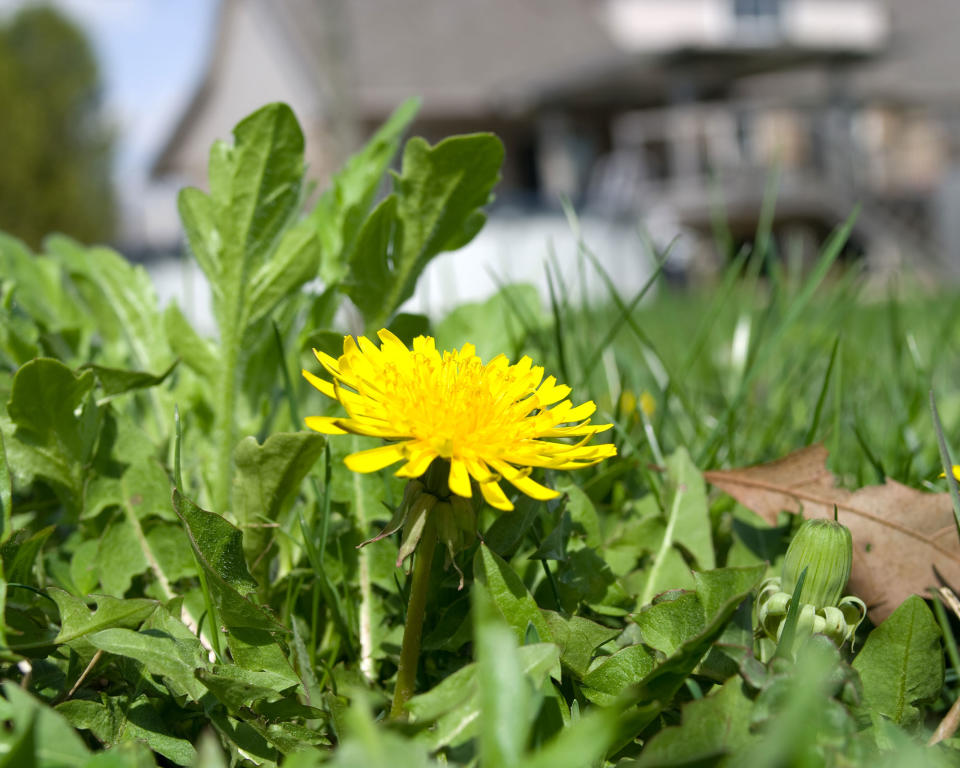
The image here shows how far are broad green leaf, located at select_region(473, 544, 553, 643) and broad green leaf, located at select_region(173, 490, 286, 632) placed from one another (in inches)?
7.1

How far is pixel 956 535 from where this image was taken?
914mm

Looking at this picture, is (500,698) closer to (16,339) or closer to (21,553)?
(21,553)

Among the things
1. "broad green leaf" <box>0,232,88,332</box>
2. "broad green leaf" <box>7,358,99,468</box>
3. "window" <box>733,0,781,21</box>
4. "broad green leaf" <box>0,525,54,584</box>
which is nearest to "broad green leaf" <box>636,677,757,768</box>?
"broad green leaf" <box>0,525,54,584</box>

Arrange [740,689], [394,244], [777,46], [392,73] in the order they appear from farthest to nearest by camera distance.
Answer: [392,73] < [777,46] < [394,244] < [740,689]

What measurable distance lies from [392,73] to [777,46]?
27.1 ft

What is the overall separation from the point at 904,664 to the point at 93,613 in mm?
Answer: 682

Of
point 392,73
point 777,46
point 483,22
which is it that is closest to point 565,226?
point 777,46

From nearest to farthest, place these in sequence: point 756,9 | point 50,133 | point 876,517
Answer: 1. point 876,517
2. point 50,133
3. point 756,9

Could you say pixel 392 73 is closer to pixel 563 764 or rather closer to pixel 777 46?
pixel 777 46

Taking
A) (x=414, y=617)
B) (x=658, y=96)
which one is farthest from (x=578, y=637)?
(x=658, y=96)

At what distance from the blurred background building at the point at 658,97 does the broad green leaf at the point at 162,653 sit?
49.4 feet

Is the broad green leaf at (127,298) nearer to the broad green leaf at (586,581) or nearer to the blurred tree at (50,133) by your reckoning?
the broad green leaf at (586,581)

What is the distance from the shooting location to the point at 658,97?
2269 centimetres

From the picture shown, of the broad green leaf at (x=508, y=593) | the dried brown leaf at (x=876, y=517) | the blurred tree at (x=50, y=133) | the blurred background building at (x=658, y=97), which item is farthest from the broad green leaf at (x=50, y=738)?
the blurred tree at (x=50, y=133)
